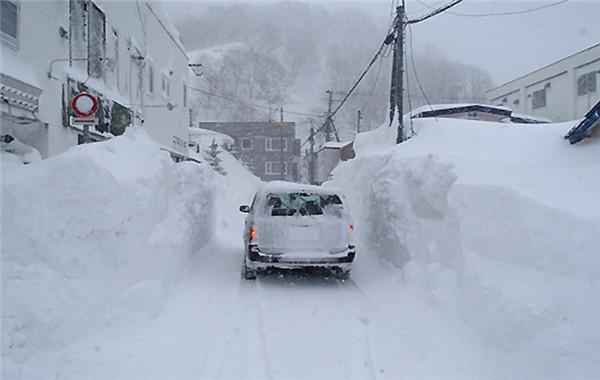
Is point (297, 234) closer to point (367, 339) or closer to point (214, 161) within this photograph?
point (367, 339)

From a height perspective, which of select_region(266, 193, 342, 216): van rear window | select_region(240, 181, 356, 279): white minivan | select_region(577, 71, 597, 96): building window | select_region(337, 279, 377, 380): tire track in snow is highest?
select_region(577, 71, 597, 96): building window

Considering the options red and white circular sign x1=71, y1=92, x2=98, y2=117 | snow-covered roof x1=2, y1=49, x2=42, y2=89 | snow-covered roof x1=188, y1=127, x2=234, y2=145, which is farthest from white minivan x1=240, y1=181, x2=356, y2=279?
snow-covered roof x1=188, y1=127, x2=234, y2=145

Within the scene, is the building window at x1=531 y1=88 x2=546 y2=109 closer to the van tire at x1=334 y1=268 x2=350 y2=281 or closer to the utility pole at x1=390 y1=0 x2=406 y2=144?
the utility pole at x1=390 y1=0 x2=406 y2=144

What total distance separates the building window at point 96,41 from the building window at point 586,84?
29347 mm

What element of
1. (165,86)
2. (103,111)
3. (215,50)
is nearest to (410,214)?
(103,111)

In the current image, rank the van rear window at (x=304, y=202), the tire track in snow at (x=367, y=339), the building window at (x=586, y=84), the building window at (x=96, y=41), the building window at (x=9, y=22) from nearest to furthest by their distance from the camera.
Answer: the tire track in snow at (x=367, y=339) < the van rear window at (x=304, y=202) < the building window at (x=9, y=22) < the building window at (x=96, y=41) < the building window at (x=586, y=84)

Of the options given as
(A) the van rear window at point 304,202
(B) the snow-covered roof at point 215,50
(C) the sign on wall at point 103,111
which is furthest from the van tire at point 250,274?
(B) the snow-covered roof at point 215,50

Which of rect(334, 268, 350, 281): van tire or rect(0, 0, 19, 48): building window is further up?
rect(0, 0, 19, 48): building window

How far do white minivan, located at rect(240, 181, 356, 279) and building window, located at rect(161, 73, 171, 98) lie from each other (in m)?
14.6

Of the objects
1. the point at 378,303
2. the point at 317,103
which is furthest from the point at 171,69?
the point at 317,103

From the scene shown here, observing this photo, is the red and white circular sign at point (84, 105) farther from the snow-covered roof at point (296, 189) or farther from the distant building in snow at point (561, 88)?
the distant building in snow at point (561, 88)

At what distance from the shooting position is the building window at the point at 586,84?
29312 mm

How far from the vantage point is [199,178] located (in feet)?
32.2

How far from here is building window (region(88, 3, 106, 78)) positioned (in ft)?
41.3
